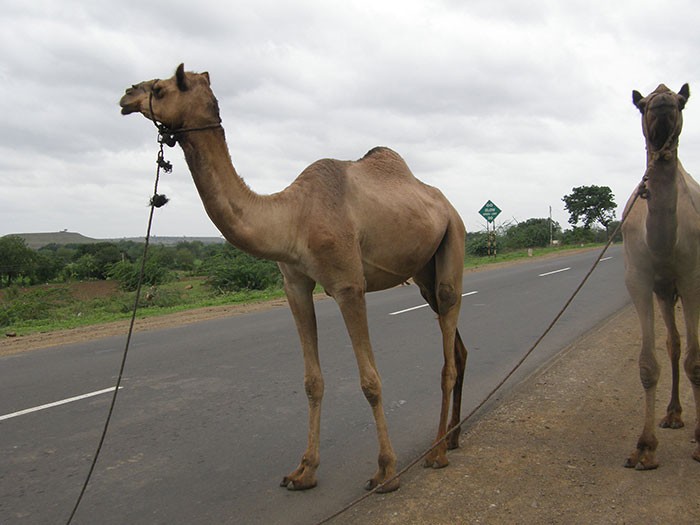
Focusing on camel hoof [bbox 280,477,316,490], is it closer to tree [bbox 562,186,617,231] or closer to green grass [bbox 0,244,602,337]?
green grass [bbox 0,244,602,337]

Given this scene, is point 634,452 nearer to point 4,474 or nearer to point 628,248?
point 628,248

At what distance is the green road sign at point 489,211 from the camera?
1314 inches

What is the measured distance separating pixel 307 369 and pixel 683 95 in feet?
10.4

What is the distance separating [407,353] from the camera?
27.5 ft

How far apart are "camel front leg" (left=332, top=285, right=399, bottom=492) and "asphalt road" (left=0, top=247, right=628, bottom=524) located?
1.13 ft

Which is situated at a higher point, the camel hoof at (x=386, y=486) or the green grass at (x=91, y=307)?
the green grass at (x=91, y=307)

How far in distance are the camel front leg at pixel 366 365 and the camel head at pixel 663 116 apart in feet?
7.13

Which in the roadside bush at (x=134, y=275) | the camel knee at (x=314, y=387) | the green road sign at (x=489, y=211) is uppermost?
the green road sign at (x=489, y=211)

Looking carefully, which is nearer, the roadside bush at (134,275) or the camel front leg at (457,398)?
the camel front leg at (457,398)

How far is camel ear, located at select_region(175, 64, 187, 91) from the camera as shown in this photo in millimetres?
3277

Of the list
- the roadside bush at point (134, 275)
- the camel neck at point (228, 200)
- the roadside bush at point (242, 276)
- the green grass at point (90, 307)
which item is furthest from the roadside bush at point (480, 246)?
the camel neck at point (228, 200)

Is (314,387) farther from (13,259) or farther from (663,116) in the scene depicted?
(13,259)

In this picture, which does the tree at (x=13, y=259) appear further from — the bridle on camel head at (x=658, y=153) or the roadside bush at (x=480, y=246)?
the bridle on camel head at (x=658, y=153)

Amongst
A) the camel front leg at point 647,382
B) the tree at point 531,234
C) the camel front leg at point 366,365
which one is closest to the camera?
the camel front leg at point 366,365
